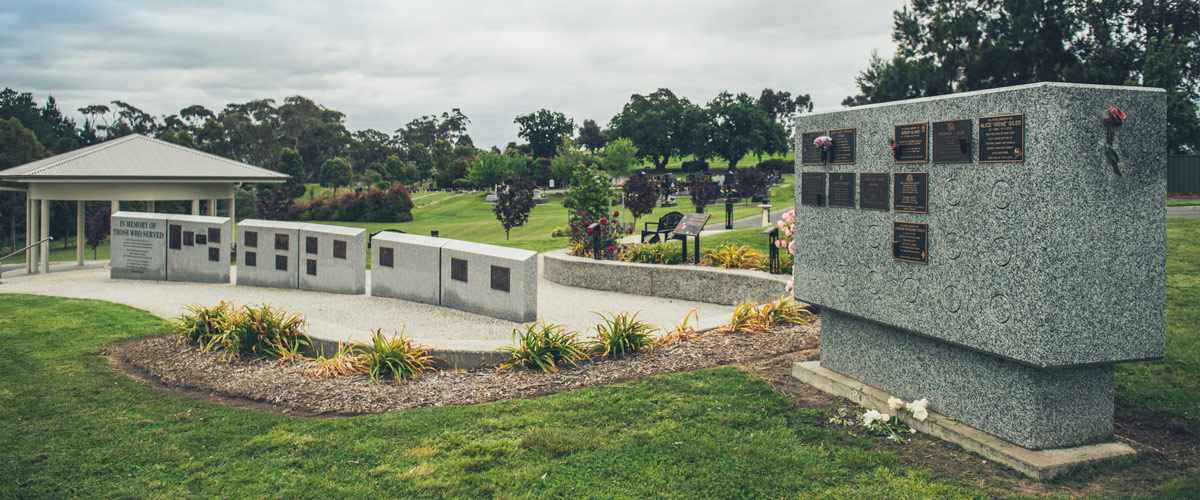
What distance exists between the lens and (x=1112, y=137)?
4.51 metres

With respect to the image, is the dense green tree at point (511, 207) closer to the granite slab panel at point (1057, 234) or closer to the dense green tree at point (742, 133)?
the granite slab panel at point (1057, 234)

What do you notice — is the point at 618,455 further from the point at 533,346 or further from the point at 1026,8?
the point at 1026,8

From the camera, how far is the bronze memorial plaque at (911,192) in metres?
5.48

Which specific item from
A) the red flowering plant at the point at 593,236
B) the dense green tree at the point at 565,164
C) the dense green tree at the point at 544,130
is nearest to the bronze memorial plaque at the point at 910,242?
the red flowering plant at the point at 593,236

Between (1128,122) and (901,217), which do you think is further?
(901,217)

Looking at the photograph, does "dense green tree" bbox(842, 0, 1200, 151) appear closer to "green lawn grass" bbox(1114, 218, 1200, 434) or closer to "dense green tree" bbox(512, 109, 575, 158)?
"green lawn grass" bbox(1114, 218, 1200, 434)

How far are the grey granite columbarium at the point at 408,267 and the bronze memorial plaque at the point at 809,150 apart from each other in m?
6.59

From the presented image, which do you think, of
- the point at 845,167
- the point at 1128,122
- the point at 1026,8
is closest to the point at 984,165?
the point at 1128,122

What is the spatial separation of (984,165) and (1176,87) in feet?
111

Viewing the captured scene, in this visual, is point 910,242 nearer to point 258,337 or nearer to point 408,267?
point 258,337

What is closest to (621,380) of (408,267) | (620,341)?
(620,341)

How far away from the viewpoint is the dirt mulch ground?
4.67 m

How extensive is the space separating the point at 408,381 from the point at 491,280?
3.52m

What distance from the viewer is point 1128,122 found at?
461 centimetres
